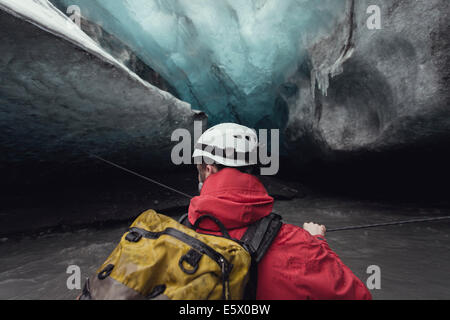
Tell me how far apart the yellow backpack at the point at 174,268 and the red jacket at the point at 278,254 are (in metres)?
0.07

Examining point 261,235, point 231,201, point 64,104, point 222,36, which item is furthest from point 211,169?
point 222,36

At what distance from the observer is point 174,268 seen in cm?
69

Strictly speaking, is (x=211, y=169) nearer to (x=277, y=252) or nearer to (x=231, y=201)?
(x=231, y=201)

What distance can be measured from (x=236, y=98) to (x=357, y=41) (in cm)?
308

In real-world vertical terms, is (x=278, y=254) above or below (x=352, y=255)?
above

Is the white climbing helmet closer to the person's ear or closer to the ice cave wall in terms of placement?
the person's ear

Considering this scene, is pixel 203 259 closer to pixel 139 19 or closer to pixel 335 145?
pixel 335 145

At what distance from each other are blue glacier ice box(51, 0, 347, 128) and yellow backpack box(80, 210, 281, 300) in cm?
390

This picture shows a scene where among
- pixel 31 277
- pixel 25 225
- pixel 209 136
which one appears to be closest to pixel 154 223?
pixel 209 136

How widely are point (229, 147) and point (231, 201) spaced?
0.28 m

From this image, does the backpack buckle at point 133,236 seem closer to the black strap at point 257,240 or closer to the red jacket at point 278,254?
the red jacket at point 278,254

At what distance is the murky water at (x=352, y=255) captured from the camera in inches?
68.2

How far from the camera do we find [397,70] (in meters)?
2.63
